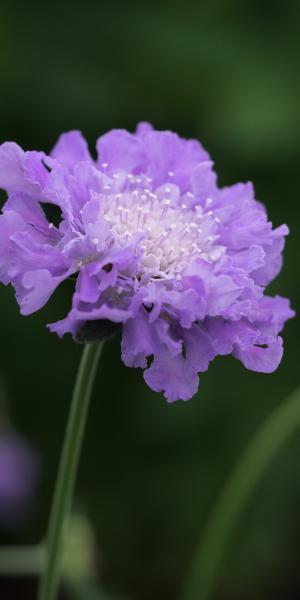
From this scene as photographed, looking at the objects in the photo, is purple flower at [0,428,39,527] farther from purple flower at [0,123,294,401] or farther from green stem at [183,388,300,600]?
purple flower at [0,123,294,401]

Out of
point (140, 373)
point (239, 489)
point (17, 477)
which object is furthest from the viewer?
point (17, 477)

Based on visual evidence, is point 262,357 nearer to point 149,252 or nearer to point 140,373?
point 149,252

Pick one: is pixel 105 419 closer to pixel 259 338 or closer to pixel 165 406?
pixel 165 406

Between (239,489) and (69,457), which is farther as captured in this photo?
(239,489)

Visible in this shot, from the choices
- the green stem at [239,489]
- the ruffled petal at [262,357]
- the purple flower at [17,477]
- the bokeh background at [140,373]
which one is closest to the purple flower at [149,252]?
the ruffled petal at [262,357]

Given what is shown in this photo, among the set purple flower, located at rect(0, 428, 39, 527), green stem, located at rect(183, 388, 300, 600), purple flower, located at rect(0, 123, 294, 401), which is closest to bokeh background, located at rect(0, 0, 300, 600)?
purple flower, located at rect(0, 428, 39, 527)

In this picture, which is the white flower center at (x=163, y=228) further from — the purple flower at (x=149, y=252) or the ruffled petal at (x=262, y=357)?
the ruffled petal at (x=262, y=357)

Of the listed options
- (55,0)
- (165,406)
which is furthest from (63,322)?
(55,0)

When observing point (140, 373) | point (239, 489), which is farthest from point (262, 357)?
point (140, 373)

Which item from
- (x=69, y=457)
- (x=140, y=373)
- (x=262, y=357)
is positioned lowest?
(x=69, y=457)
